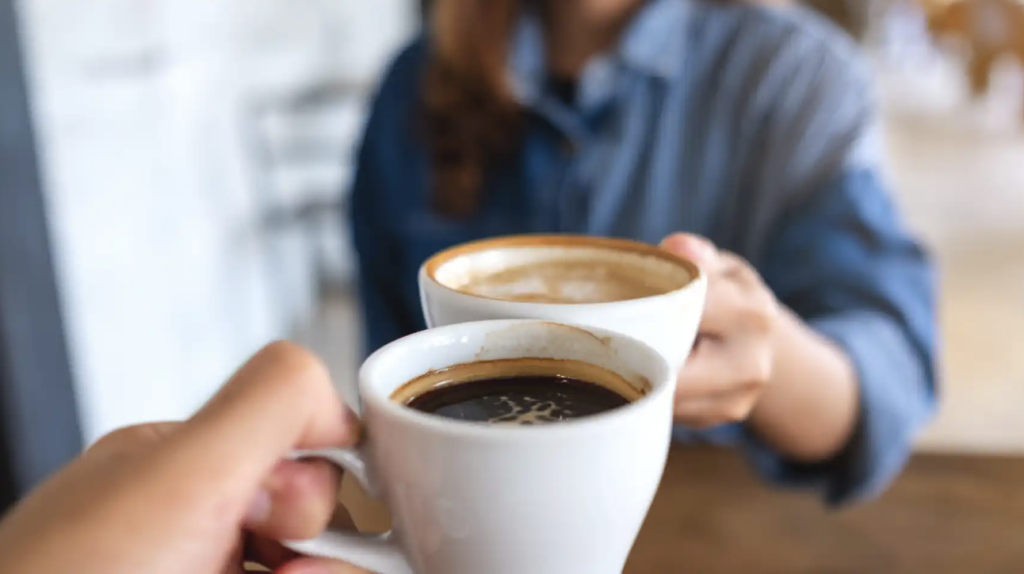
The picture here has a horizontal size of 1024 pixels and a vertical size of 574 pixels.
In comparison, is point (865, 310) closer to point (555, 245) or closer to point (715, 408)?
point (715, 408)

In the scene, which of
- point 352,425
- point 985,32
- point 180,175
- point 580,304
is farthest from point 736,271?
point 985,32

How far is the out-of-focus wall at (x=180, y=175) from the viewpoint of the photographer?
1.21m

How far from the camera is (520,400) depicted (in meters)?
0.41

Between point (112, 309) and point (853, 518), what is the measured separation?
1.14 metres

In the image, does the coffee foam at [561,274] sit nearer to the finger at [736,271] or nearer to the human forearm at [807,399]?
the finger at [736,271]

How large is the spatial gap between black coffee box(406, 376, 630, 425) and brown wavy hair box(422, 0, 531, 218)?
0.73 meters

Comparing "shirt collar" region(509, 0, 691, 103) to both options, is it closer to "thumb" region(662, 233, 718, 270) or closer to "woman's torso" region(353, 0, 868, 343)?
"woman's torso" region(353, 0, 868, 343)

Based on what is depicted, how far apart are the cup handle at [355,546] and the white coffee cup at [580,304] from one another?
107mm

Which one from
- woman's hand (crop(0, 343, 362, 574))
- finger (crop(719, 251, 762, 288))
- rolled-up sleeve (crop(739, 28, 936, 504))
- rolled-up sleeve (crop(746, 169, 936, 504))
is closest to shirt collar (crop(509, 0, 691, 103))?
rolled-up sleeve (crop(739, 28, 936, 504))

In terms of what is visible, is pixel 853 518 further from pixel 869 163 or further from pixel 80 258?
pixel 80 258

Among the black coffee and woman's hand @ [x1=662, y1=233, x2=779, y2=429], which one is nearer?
the black coffee

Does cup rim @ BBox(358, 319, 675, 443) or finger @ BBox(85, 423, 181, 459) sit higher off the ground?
cup rim @ BBox(358, 319, 675, 443)

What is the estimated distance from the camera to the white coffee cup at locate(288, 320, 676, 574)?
0.30 m

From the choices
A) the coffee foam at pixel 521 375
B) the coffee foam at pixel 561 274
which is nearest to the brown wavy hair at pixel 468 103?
the coffee foam at pixel 561 274
